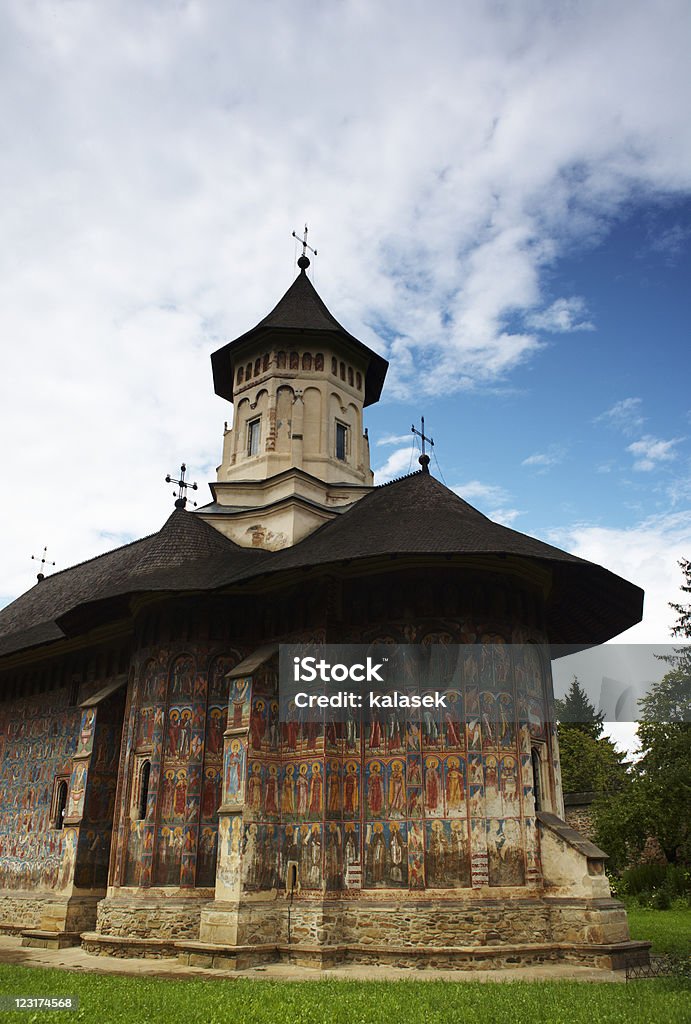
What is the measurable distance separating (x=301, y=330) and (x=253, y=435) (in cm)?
291

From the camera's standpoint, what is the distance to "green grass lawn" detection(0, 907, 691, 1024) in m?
7.50

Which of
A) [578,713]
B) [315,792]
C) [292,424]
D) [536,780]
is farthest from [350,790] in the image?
[578,713]

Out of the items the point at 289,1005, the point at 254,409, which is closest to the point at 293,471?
the point at 254,409

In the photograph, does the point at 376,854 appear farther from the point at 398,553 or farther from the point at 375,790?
the point at 398,553

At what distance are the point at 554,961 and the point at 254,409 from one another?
14.0 metres

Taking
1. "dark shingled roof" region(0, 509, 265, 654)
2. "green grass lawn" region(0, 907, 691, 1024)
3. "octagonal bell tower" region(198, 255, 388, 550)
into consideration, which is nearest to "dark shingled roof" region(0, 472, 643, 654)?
"dark shingled roof" region(0, 509, 265, 654)

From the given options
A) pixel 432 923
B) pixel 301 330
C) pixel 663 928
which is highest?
pixel 301 330

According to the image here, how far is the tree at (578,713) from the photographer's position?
44375mm

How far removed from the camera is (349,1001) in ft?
28.0

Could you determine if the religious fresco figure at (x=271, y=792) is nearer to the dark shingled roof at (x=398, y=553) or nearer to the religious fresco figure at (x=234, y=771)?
the religious fresco figure at (x=234, y=771)

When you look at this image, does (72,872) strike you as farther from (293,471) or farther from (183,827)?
(293,471)

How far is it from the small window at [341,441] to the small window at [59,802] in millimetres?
9881

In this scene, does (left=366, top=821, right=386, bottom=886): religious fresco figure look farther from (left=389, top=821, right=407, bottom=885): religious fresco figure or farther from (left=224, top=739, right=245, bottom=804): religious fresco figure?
(left=224, top=739, right=245, bottom=804): religious fresco figure

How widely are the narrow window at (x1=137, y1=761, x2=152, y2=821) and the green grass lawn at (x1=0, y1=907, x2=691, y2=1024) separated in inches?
143
